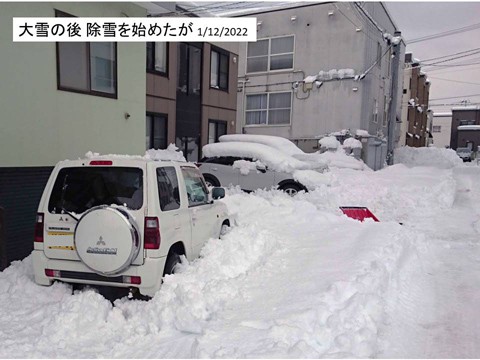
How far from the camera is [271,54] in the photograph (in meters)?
21.2

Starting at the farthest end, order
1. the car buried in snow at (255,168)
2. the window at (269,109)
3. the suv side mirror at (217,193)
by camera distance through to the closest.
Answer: the window at (269,109), the car buried in snow at (255,168), the suv side mirror at (217,193)

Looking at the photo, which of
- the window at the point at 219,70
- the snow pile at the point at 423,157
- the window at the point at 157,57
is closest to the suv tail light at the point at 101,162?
the window at the point at 157,57

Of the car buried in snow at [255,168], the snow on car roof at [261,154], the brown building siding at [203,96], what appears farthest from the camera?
the brown building siding at [203,96]

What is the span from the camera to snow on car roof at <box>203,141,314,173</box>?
10.7m

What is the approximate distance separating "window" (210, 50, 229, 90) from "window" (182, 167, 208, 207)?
38.2ft

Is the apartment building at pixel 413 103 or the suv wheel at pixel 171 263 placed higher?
the apartment building at pixel 413 103

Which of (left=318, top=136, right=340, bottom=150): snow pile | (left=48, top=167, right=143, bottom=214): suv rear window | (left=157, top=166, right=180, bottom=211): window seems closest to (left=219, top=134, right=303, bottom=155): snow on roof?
(left=318, top=136, right=340, bottom=150): snow pile

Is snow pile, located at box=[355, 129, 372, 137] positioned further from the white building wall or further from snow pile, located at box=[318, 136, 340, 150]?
the white building wall

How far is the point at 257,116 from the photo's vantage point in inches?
864

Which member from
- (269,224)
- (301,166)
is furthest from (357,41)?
(269,224)

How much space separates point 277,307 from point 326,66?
18.1 meters

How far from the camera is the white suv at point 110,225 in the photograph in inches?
142

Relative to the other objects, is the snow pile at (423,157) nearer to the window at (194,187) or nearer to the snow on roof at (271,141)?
the snow on roof at (271,141)

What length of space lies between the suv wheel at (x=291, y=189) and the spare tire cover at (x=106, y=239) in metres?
7.19
